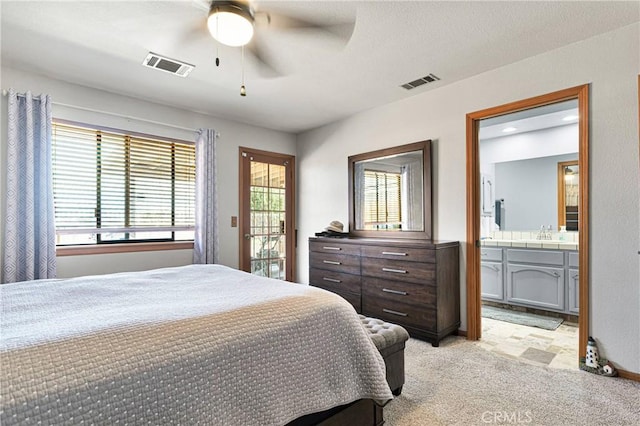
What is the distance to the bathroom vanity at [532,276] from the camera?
3507 mm

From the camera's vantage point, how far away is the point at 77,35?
2.26 metres

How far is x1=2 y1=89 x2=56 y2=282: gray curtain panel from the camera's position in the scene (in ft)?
8.71

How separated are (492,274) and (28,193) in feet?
16.5

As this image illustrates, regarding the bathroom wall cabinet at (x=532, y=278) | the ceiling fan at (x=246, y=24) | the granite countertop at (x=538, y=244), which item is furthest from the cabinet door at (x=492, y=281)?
the ceiling fan at (x=246, y=24)

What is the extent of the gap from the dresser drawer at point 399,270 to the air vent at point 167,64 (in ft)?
8.08

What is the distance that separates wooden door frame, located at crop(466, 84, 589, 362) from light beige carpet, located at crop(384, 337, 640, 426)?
0.39 m

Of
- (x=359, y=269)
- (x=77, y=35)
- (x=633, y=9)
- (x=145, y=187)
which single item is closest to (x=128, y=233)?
(x=145, y=187)

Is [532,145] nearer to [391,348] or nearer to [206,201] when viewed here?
[391,348]

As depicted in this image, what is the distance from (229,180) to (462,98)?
286 cm

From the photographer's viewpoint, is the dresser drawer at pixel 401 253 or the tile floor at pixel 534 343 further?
the dresser drawer at pixel 401 253

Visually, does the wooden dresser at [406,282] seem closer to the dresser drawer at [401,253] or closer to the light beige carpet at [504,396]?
the dresser drawer at [401,253]

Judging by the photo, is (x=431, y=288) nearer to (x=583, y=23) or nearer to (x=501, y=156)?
(x=583, y=23)

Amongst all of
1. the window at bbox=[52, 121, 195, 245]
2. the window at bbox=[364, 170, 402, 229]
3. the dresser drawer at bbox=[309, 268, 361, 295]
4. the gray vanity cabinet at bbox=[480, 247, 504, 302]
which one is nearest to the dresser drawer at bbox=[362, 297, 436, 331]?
the dresser drawer at bbox=[309, 268, 361, 295]

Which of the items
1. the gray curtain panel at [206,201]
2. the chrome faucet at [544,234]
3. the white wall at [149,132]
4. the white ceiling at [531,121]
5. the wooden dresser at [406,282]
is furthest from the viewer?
the chrome faucet at [544,234]
